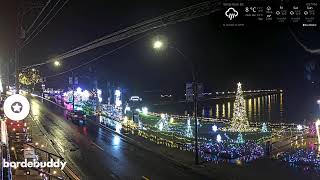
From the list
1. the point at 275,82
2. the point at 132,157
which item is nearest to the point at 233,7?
the point at 132,157

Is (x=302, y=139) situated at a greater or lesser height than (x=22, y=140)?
lesser

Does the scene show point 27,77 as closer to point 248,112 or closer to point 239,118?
point 239,118

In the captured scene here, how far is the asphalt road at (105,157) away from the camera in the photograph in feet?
98.4

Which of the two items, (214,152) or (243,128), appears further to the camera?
(243,128)

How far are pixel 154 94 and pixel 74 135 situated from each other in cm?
10485

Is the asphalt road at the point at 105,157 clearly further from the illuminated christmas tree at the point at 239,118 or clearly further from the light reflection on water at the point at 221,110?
the light reflection on water at the point at 221,110

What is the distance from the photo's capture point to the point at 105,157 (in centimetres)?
3703

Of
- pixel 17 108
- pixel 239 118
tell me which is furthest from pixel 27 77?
pixel 17 108

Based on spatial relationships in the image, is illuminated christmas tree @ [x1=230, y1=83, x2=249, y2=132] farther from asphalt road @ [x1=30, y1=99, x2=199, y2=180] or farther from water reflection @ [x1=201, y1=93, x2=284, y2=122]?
water reflection @ [x1=201, y1=93, x2=284, y2=122]

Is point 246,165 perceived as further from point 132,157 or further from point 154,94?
point 154,94

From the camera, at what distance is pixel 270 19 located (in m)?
25.6
